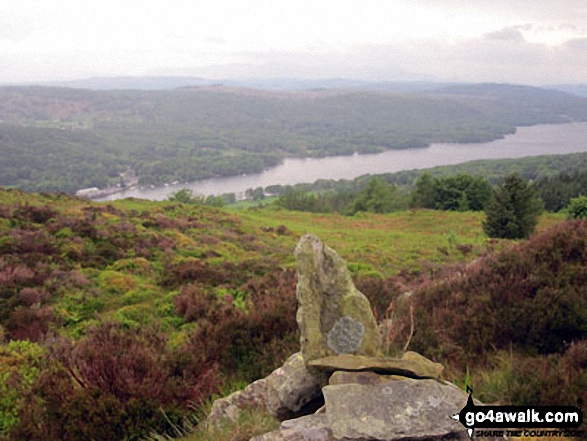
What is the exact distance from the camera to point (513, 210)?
3167 cm

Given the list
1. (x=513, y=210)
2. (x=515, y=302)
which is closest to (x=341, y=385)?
(x=515, y=302)

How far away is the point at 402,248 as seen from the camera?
28516mm

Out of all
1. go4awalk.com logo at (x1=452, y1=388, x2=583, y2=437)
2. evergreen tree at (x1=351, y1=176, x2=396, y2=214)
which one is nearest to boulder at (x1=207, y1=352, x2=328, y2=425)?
go4awalk.com logo at (x1=452, y1=388, x2=583, y2=437)

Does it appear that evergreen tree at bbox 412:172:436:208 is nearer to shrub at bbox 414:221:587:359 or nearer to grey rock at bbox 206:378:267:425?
shrub at bbox 414:221:587:359

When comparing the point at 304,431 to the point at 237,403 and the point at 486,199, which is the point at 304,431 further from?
the point at 486,199

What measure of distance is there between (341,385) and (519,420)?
166 centimetres

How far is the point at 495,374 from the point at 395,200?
69706 millimetres

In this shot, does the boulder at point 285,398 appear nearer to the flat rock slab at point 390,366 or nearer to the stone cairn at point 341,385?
the stone cairn at point 341,385

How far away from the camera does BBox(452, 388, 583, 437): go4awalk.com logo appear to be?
3574mm

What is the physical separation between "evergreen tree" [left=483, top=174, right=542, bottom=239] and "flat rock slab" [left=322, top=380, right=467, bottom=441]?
3133 centimetres

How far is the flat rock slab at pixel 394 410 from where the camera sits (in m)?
3.46

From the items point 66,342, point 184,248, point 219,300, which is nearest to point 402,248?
point 184,248

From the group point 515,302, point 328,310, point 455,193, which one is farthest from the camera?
point 455,193

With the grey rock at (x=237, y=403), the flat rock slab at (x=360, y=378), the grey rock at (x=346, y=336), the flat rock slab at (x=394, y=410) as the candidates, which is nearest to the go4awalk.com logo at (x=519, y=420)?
the flat rock slab at (x=394, y=410)
